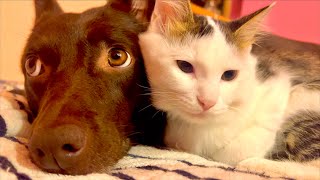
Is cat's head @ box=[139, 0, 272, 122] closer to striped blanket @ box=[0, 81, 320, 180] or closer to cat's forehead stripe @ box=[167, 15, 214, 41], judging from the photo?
cat's forehead stripe @ box=[167, 15, 214, 41]

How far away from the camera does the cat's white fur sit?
916 mm

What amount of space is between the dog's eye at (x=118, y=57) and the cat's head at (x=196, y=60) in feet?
0.18

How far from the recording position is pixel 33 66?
39.6 inches

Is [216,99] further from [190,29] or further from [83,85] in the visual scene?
[83,85]

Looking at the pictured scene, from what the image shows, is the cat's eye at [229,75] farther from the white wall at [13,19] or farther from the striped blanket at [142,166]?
the white wall at [13,19]

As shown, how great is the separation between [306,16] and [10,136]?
2.38 metres

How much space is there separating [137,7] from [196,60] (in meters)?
0.34

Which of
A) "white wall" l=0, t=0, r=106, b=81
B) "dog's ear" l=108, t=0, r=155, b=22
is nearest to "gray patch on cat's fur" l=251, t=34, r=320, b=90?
"dog's ear" l=108, t=0, r=155, b=22

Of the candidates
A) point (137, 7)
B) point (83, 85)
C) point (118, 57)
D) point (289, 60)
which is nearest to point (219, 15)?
point (289, 60)

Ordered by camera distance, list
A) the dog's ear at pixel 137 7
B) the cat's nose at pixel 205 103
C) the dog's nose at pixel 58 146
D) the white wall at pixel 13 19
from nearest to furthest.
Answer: the dog's nose at pixel 58 146, the cat's nose at pixel 205 103, the dog's ear at pixel 137 7, the white wall at pixel 13 19

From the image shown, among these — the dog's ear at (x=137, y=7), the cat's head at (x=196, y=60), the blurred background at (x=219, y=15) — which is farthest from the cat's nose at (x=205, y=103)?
the blurred background at (x=219, y=15)

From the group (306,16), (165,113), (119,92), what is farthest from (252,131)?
(306,16)

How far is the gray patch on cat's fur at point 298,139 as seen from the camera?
1065 mm

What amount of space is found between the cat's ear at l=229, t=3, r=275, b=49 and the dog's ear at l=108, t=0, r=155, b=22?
0.27 meters
